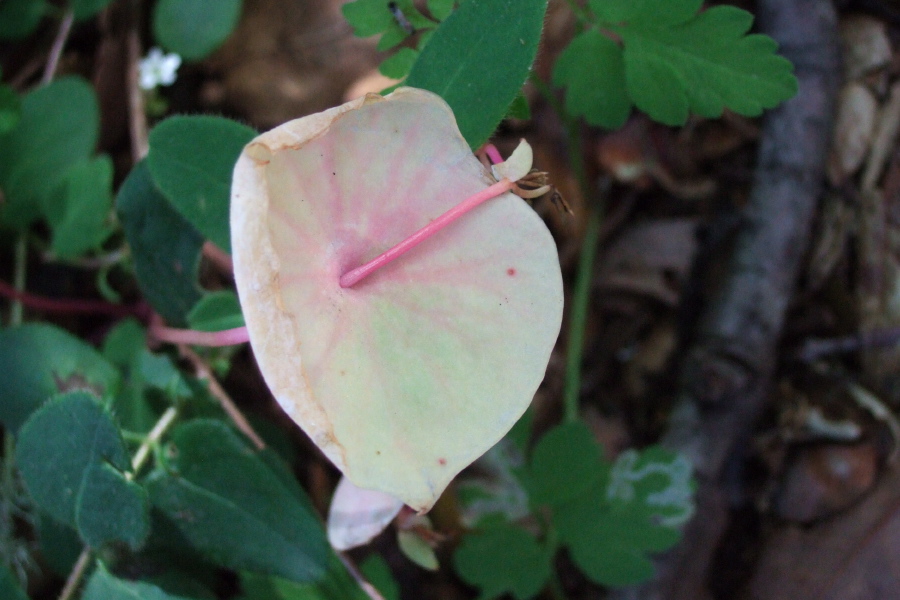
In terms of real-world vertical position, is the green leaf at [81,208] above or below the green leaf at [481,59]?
below

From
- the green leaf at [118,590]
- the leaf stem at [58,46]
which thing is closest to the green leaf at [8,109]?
the leaf stem at [58,46]

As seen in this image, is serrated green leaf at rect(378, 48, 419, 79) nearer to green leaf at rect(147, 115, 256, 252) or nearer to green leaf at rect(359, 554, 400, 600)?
green leaf at rect(147, 115, 256, 252)

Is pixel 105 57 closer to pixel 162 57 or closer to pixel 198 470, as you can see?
pixel 162 57

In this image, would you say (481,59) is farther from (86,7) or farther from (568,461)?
(86,7)

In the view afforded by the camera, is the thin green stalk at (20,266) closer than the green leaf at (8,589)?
No

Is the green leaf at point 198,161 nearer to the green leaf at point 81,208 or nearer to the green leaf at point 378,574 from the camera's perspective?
the green leaf at point 81,208

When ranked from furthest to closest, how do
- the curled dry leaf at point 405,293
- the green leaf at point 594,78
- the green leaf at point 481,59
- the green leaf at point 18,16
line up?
the green leaf at point 18,16, the green leaf at point 594,78, the green leaf at point 481,59, the curled dry leaf at point 405,293

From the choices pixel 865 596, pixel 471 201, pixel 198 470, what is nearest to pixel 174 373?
pixel 198 470
